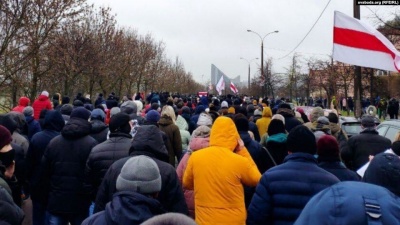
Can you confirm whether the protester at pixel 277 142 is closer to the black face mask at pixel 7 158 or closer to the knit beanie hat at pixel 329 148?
the knit beanie hat at pixel 329 148

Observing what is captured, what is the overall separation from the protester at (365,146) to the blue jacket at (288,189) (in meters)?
3.47

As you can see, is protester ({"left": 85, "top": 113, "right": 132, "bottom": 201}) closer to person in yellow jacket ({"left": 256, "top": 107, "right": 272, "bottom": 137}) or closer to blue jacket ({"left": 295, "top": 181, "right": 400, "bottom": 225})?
blue jacket ({"left": 295, "top": 181, "right": 400, "bottom": 225})

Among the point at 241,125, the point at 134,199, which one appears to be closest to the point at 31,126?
the point at 241,125

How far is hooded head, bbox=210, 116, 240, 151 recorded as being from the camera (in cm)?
503

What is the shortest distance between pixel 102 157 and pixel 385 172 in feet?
11.7

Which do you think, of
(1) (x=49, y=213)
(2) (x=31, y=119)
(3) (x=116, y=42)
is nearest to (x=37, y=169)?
(1) (x=49, y=213)

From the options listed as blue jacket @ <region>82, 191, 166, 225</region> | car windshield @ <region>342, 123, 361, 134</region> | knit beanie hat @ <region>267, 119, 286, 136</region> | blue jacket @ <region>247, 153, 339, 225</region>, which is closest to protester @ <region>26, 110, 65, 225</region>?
knit beanie hat @ <region>267, 119, 286, 136</region>

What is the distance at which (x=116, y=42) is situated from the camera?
31.8 meters

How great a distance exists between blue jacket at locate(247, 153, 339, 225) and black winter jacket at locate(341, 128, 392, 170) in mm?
3462

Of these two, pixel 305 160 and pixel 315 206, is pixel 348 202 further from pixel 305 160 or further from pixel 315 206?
pixel 305 160

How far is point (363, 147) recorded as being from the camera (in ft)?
25.0

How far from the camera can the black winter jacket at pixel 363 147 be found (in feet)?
24.9

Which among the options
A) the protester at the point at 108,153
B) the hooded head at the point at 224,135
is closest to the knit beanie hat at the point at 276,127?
the hooded head at the point at 224,135

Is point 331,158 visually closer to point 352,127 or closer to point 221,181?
point 221,181
